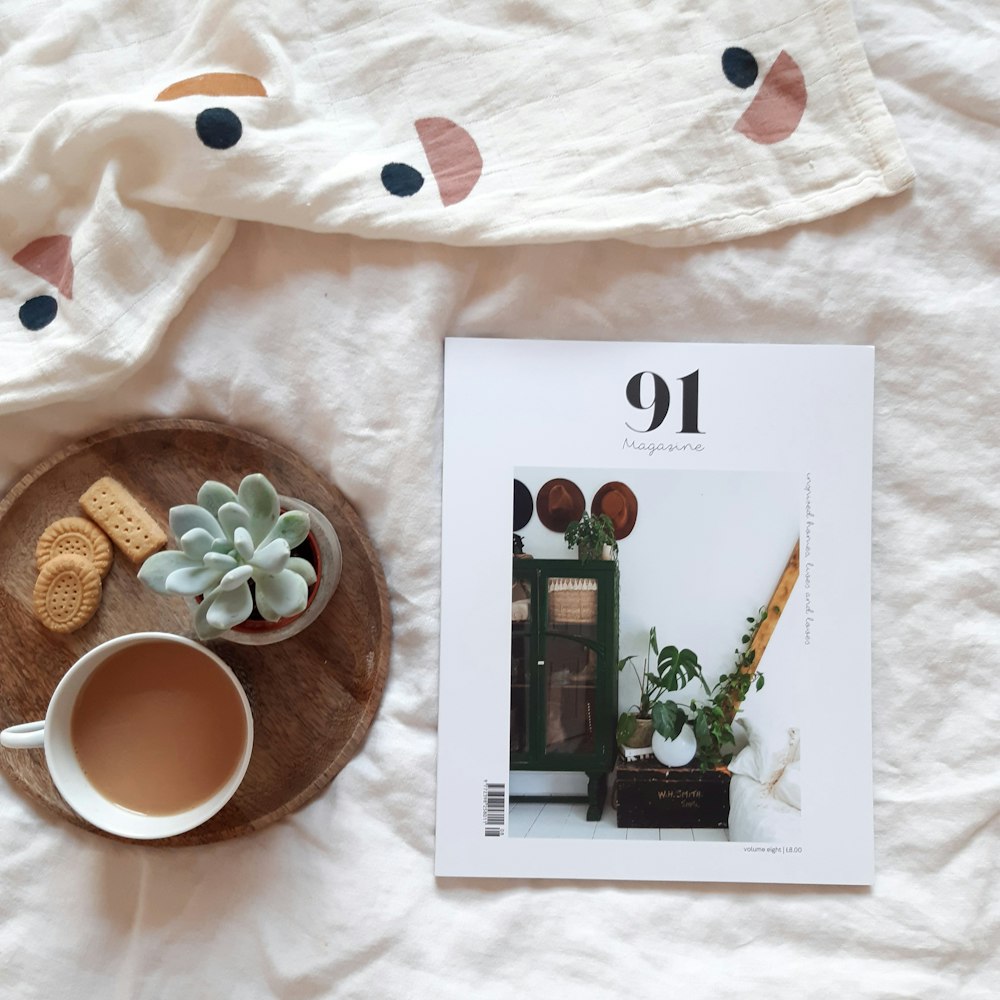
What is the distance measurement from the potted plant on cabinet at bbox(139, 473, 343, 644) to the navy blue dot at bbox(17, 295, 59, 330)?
205 millimetres

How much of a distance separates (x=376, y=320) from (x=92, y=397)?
0.21 meters

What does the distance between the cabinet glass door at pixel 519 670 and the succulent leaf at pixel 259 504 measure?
7.5 inches

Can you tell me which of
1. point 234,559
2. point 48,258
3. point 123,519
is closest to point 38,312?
point 48,258

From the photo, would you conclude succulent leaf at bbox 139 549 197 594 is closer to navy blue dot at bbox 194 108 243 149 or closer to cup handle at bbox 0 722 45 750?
cup handle at bbox 0 722 45 750

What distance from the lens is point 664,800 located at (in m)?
0.64

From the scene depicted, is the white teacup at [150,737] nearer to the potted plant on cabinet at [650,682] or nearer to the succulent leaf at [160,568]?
the succulent leaf at [160,568]

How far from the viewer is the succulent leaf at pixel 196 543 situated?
0.51 m

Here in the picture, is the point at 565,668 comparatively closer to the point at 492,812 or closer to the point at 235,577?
the point at 492,812

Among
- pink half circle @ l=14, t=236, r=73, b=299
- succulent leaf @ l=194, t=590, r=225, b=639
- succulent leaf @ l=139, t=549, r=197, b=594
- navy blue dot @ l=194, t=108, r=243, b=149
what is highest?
navy blue dot @ l=194, t=108, r=243, b=149

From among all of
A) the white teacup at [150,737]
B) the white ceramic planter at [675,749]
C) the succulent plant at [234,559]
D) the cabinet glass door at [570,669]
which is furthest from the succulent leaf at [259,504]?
the white ceramic planter at [675,749]

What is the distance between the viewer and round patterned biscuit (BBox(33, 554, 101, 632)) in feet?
2.04

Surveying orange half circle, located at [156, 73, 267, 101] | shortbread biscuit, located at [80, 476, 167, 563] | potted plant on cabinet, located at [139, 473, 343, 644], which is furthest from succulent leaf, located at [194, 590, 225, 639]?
orange half circle, located at [156, 73, 267, 101]

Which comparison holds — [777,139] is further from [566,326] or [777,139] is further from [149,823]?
[149,823]

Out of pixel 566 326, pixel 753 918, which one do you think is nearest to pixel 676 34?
pixel 566 326
